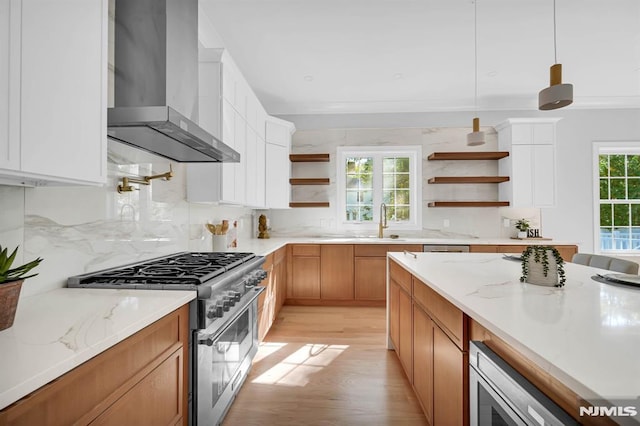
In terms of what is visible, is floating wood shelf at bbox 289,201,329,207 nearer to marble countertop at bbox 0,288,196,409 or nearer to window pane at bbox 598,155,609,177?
marble countertop at bbox 0,288,196,409

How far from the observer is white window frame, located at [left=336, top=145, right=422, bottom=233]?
4891mm

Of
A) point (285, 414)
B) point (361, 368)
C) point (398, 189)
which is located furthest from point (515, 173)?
point (285, 414)

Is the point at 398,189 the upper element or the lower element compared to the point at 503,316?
upper

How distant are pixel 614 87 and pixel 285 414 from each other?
5.50m

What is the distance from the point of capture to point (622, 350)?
2.45 feet

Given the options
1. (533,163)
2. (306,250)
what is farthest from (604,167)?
(306,250)

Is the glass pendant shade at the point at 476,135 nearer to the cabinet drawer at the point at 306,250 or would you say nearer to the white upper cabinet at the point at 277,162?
the cabinet drawer at the point at 306,250

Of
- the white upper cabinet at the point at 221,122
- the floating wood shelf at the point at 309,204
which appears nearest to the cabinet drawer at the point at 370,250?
the floating wood shelf at the point at 309,204

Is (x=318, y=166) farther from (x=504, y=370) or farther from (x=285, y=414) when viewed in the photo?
(x=504, y=370)

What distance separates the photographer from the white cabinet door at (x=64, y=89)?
98 centimetres

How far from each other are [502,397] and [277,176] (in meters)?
3.81

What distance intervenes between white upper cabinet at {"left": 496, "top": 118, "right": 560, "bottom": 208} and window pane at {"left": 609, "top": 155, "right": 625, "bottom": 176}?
1130 mm

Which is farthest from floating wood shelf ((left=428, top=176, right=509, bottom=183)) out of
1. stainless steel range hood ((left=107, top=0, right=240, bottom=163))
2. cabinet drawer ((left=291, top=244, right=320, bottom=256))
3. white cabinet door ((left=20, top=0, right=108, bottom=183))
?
white cabinet door ((left=20, top=0, right=108, bottom=183))

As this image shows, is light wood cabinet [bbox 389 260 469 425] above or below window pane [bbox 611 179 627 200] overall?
below
